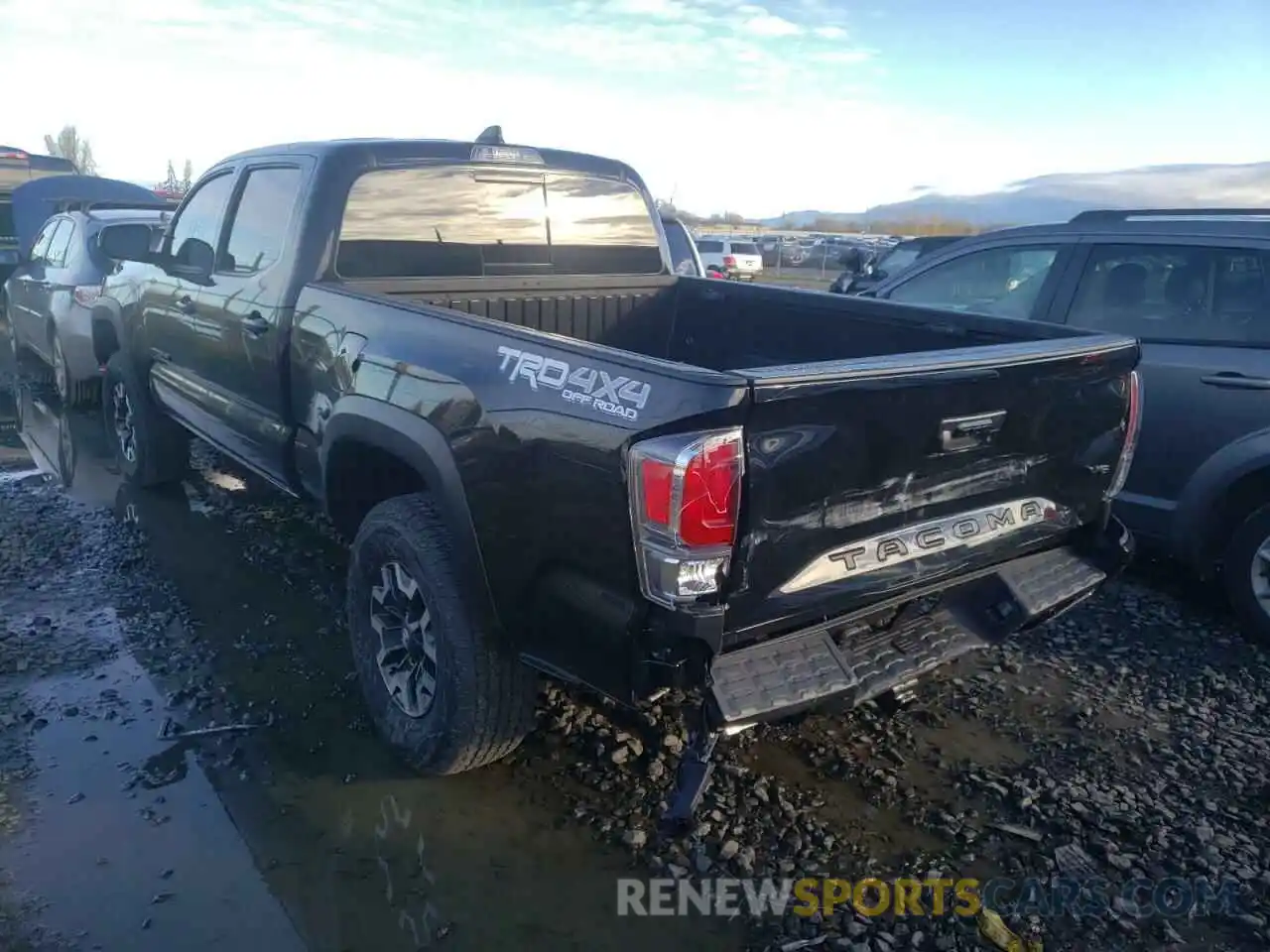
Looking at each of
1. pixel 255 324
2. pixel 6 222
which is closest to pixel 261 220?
pixel 255 324

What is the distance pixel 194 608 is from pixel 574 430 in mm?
2770

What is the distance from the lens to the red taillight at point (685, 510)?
2.15 metres

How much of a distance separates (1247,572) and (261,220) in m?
4.69

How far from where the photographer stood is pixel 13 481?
20.1 feet

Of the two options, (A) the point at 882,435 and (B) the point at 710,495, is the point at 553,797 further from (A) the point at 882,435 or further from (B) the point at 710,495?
(A) the point at 882,435

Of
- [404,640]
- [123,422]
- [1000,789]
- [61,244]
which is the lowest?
[1000,789]

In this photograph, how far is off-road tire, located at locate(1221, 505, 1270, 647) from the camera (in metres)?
4.22

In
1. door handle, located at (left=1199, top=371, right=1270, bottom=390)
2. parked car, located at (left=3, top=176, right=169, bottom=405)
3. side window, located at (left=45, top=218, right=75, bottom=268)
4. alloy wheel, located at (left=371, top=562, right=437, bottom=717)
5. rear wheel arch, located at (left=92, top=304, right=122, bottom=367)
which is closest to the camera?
alloy wheel, located at (left=371, top=562, right=437, bottom=717)

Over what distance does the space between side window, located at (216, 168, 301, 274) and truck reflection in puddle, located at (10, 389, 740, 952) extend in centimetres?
156

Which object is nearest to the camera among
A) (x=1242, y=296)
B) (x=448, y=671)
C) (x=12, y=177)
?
(x=448, y=671)

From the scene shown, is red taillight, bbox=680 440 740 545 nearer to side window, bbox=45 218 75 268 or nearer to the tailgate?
the tailgate

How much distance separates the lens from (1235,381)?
4.20 m

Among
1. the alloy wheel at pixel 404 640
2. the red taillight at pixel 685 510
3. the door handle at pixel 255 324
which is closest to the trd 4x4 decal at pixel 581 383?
the red taillight at pixel 685 510

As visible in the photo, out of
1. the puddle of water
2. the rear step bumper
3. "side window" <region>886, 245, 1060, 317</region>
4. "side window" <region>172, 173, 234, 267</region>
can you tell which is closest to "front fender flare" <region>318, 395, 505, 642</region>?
the rear step bumper
